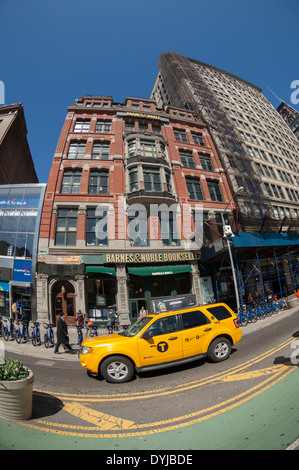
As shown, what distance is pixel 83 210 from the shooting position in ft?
57.0

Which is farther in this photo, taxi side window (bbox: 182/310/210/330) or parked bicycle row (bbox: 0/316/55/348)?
parked bicycle row (bbox: 0/316/55/348)

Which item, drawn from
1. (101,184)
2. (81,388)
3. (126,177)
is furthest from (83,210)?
(81,388)

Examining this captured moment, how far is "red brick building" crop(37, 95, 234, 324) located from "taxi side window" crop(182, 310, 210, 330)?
9867 millimetres

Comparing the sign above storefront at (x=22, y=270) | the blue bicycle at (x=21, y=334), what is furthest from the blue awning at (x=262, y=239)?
the sign above storefront at (x=22, y=270)

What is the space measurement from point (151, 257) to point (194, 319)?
10490mm

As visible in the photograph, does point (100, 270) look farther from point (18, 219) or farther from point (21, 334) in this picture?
point (18, 219)

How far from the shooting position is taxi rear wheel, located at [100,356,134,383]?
5.54 meters

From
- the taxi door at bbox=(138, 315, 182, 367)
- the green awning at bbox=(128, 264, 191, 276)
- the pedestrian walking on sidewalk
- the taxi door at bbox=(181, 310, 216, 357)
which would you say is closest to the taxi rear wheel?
the taxi door at bbox=(138, 315, 182, 367)

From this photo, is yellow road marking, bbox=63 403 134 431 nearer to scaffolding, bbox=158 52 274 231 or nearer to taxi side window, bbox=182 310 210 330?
taxi side window, bbox=182 310 210 330

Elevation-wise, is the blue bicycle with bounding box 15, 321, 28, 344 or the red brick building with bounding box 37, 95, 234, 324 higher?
the red brick building with bounding box 37, 95, 234, 324
